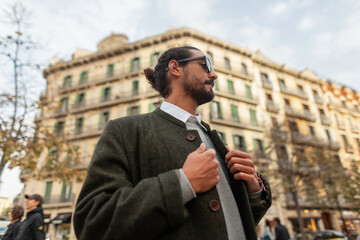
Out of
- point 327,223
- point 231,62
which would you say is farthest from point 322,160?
point 231,62

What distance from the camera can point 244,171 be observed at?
129 centimetres

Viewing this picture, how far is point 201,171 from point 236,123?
20.8 m

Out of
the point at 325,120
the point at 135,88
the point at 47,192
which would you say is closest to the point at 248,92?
the point at 325,120

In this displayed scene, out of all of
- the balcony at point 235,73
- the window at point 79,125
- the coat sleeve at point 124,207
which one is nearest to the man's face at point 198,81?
the coat sleeve at point 124,207

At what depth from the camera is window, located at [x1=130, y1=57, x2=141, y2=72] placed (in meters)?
23.0

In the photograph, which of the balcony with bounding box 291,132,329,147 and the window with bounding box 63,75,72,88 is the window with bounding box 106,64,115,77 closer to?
the window with bounding box 63,75,72,88

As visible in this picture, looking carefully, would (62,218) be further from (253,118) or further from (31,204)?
(253,118)

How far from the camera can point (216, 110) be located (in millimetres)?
21625

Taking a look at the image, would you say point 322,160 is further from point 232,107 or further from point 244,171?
point 244,171

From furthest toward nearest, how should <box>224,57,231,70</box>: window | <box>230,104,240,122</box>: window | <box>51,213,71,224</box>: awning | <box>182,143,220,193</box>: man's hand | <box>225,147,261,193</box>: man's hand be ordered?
<box>224,57,231,70</box>: window
<box>230,104,240,122</box>: window
<box>51,213,71,224</box>: awning
<box>225,147,261,193</box>: man's hand
<box>182,143,220,193</box>: man's hand

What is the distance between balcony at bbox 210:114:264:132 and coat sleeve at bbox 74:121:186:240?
19606 millimetres

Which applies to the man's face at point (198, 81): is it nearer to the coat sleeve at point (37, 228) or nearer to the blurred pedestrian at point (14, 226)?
the coat sleeve at point (37, 228)

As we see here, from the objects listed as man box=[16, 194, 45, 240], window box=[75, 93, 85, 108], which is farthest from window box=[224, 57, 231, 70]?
man box=[16, 194, 45, 240]

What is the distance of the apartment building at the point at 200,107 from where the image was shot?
20203 mm
